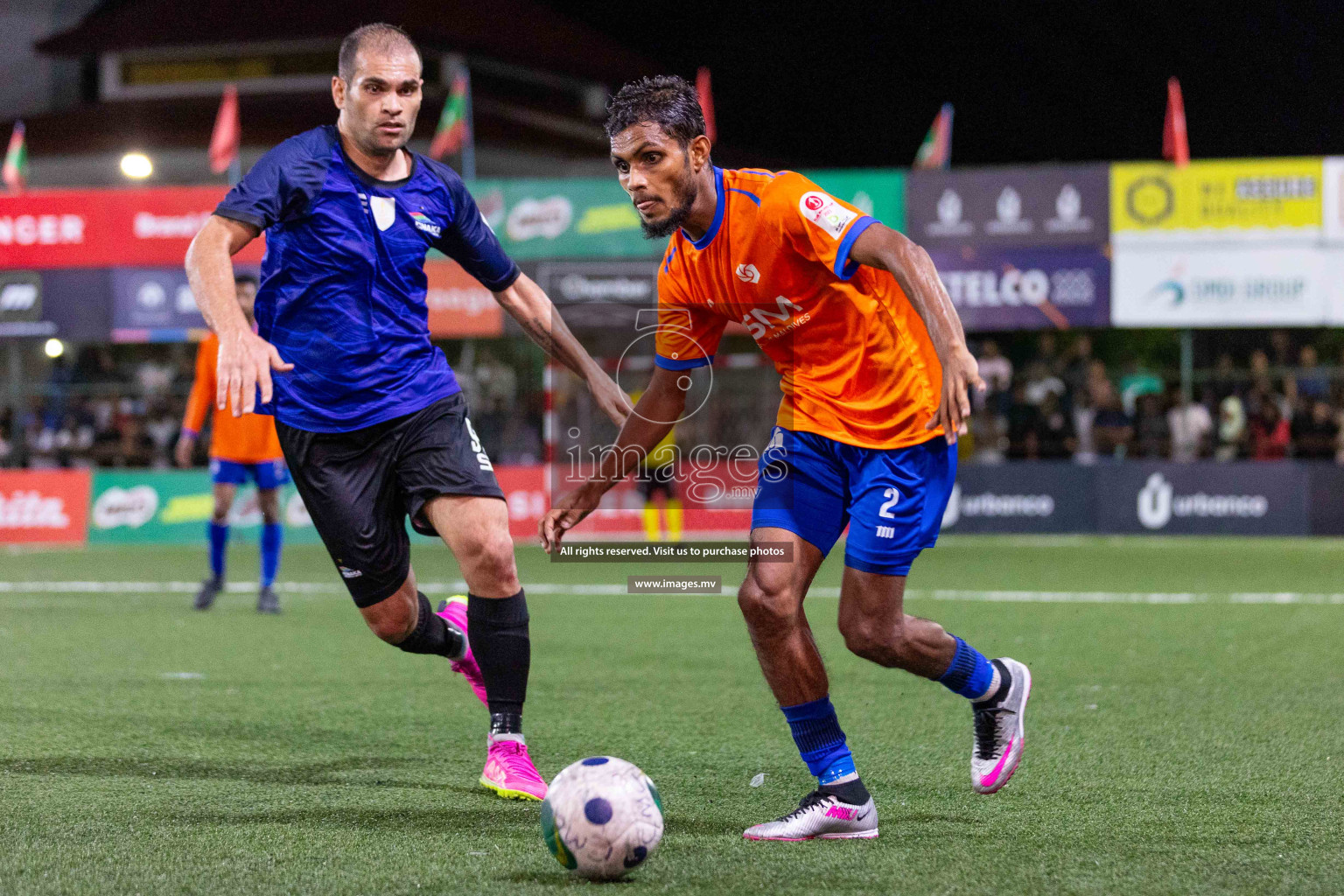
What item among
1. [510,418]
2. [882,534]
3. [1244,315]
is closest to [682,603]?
[882,534]

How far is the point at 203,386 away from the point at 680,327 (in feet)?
23.8

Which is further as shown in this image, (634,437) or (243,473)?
(243,473)

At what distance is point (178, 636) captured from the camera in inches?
352

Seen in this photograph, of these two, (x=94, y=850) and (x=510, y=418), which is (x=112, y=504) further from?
(x=94, y=850)

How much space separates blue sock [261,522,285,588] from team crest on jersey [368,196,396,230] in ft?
20.1

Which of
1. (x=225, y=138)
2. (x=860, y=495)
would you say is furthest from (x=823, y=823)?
(x=225, y=138)

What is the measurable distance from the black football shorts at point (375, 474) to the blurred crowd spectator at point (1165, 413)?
1466 centimetres

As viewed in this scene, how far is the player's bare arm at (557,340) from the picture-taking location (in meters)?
4.89

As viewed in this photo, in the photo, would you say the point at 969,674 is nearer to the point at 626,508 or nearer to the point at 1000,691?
the point at 1000,691

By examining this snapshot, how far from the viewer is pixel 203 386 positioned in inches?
421

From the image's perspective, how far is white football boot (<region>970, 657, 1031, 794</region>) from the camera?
4.47 meters

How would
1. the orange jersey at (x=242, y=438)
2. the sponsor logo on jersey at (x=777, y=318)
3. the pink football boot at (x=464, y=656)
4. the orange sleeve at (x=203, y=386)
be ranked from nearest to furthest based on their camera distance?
1. the sponsor logo on jersey at (x=777, y=318)
2. the pink football boot at (x=464, y=656)
3. the orange jersey at (x=242, y=438)
4. the orange sleeve at (x=203, y=386)

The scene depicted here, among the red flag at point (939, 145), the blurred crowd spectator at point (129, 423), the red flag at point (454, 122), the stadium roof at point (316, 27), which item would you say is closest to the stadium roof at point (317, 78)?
the stadium roof at point (316, 27)

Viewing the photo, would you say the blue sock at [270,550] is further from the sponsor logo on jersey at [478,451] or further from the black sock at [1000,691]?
the black sock at [1000,691]
